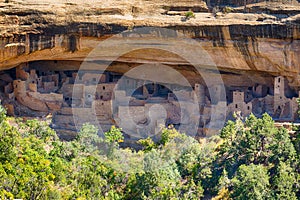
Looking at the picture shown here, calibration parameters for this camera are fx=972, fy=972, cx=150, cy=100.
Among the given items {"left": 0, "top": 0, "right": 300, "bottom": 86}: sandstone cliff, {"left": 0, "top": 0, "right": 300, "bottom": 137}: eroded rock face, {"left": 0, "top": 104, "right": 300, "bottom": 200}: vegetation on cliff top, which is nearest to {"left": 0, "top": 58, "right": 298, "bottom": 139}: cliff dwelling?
{"left": 0, "top": 0, "right": 300, "bottom": 137}: eroded rock face

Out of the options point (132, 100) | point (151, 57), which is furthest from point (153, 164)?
point (151, 57)

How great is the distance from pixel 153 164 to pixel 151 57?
4.07 meters

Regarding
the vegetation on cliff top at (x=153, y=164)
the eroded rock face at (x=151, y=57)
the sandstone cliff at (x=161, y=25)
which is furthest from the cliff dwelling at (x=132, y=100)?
the vegetation on cliff top at (x=153, y=164)

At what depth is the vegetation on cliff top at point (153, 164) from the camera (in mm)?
18812

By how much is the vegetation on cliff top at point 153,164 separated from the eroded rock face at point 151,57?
45.2 inches

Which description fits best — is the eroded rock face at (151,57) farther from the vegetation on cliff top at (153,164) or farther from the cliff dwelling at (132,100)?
the vegetation on cliff top at (153,164)

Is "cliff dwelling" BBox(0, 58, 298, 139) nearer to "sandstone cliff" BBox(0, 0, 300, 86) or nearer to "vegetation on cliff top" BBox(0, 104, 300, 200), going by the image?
"sandstone cliff" BBox(0, 0, 300, 86)

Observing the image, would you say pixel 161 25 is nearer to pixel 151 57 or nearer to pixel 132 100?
pixel 151 57

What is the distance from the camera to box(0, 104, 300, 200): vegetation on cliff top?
1881 centimetres

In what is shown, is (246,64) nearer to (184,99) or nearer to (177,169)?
(184,99)

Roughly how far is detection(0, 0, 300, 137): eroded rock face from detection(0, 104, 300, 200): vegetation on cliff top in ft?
3.77

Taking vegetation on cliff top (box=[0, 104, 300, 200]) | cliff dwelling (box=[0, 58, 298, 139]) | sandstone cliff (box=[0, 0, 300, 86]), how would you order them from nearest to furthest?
1. vegetation on cliff top (box=[0, 104, 300, 200])
2. sandstone cliff (box=[0, 0, 300, 86])
3. cliff dwelling (box=[0, 58, 298, 139])

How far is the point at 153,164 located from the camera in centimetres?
2000

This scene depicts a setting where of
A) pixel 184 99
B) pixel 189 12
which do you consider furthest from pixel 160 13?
pixel 184 99
